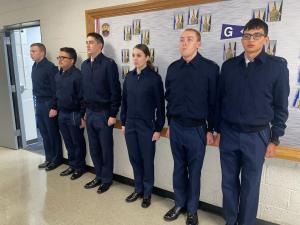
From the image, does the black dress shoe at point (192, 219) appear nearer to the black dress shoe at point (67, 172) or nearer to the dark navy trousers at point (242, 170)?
the dark navy trousers at point (242, 170)

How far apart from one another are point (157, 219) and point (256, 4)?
1.95 metres

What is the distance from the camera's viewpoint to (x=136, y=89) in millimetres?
2492

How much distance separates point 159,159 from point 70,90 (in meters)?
1.28

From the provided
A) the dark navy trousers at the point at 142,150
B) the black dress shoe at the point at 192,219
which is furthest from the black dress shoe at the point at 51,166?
the black dress shoe at the point at 192,219

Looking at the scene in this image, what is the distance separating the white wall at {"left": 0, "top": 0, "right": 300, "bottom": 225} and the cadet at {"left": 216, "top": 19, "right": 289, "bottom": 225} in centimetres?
29

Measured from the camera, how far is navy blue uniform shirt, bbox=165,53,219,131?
7.02ft

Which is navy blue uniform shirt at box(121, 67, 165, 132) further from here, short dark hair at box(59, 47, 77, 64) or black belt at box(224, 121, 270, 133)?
short dark hair at box(59, 47, 77, 64)

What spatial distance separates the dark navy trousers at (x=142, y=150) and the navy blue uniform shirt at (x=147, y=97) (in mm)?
73

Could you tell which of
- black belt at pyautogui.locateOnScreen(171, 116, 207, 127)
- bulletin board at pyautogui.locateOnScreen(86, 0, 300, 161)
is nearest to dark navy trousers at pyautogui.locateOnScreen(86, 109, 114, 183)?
bulletin board at pyautogui.locateOnScreen(86, 0, 300, 161)

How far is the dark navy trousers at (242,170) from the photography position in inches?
76.5

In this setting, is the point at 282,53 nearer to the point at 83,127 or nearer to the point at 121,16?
the point at 121,16

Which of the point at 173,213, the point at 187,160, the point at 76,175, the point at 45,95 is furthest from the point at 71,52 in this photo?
the point at 173,213

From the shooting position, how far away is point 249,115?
75.2 inches

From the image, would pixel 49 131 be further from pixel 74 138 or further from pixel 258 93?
pixel 258 93
